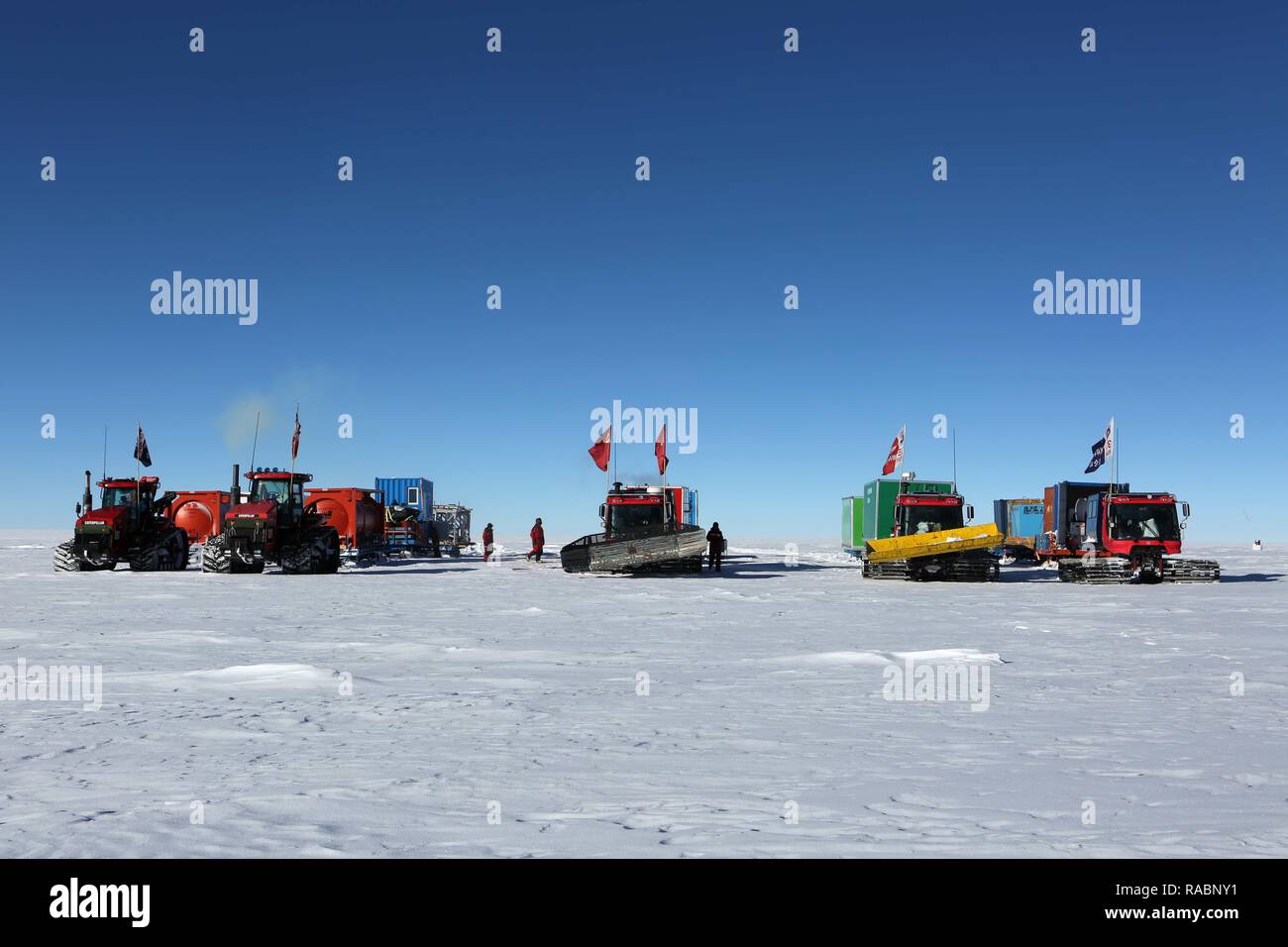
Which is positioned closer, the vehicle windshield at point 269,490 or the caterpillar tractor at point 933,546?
the caterpillar tractor at point 933,546

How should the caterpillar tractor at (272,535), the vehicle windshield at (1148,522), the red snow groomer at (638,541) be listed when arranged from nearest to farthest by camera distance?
the vehicle windshield at (1148,522) → the caterpillar tractor at (272,535) → the red snow groomer at (638,541)

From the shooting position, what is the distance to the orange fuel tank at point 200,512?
36.2m

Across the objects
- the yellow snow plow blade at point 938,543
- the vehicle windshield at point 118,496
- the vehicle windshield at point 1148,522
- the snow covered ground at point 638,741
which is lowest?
the snow covered ground at point 638,741

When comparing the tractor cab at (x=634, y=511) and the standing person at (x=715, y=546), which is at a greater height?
the tractor cab at (x=634, y=511)

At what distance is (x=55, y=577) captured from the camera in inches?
1014

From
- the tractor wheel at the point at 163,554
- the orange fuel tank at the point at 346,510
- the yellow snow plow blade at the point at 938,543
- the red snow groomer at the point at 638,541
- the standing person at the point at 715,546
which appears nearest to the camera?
the yellow snow plow blade at the point at 938,543

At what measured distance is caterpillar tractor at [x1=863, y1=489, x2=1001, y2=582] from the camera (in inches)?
983

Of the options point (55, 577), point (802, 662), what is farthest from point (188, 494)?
point (802, 662)

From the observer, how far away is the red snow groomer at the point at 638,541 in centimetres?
2702

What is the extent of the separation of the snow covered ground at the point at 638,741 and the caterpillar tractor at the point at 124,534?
1356cm

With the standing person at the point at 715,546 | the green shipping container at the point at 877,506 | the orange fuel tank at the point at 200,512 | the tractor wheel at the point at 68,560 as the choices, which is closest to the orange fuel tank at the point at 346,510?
the orange fuel tank at the point at 200,512

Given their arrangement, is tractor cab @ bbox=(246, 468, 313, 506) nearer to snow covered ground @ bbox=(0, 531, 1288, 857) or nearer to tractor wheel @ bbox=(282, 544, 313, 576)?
tractor wheel @ bbox=(282, 544, 313, 576)

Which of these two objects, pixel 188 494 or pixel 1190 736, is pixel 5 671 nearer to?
pixel 1190 736

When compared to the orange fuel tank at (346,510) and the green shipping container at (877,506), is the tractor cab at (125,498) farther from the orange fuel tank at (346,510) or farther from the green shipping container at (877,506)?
the green shipping container at (877,506)
